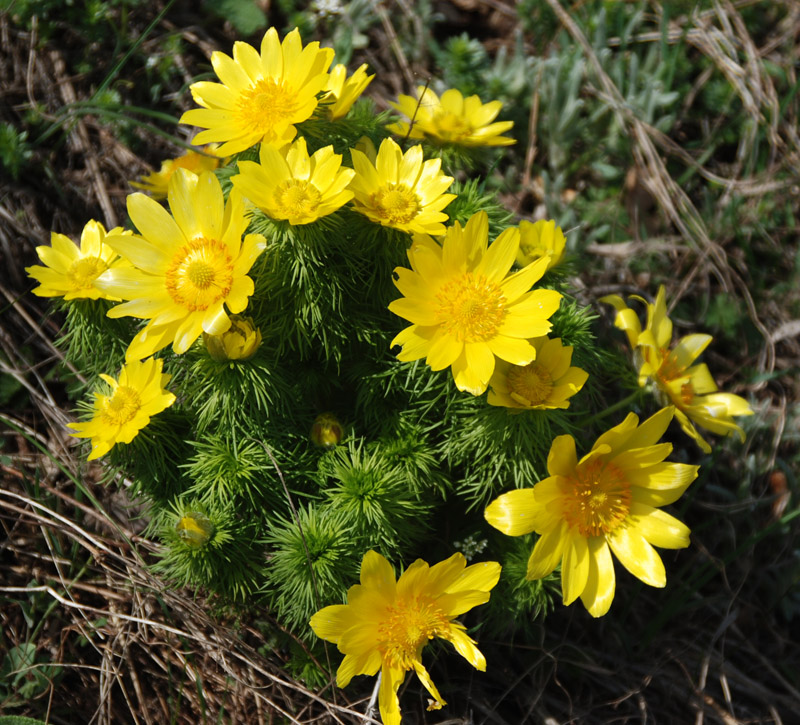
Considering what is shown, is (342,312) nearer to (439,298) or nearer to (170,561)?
(439,298)

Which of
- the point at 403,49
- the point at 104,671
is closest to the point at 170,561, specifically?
the point at 104,671

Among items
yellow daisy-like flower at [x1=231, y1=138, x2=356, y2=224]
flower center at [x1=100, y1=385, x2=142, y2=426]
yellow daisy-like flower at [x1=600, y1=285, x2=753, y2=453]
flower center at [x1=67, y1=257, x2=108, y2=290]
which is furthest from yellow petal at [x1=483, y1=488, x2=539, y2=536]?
flower center at [x1=67, y1=257, x2=108, y2=290]

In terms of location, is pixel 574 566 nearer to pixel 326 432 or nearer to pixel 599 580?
pixel 599 580

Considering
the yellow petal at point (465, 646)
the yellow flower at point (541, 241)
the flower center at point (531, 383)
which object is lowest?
the yellow petal at point (465, 646)

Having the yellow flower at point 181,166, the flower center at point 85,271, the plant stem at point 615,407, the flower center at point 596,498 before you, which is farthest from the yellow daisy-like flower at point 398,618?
the yellow flower at point 181,166

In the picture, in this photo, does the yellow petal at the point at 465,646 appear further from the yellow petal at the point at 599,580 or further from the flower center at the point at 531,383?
the flower center at the point at 531,383

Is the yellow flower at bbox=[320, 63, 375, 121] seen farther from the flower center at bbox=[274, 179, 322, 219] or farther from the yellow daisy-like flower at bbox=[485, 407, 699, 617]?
the yellow daisy-like flower at bbox=[485, 407, 699, 617]

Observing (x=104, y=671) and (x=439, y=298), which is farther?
(x=104, y=671)

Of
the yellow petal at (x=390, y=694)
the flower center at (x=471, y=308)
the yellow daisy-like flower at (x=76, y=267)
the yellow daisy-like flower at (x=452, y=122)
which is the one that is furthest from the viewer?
the yellow daisy-like flower at (x=452, y=122)
